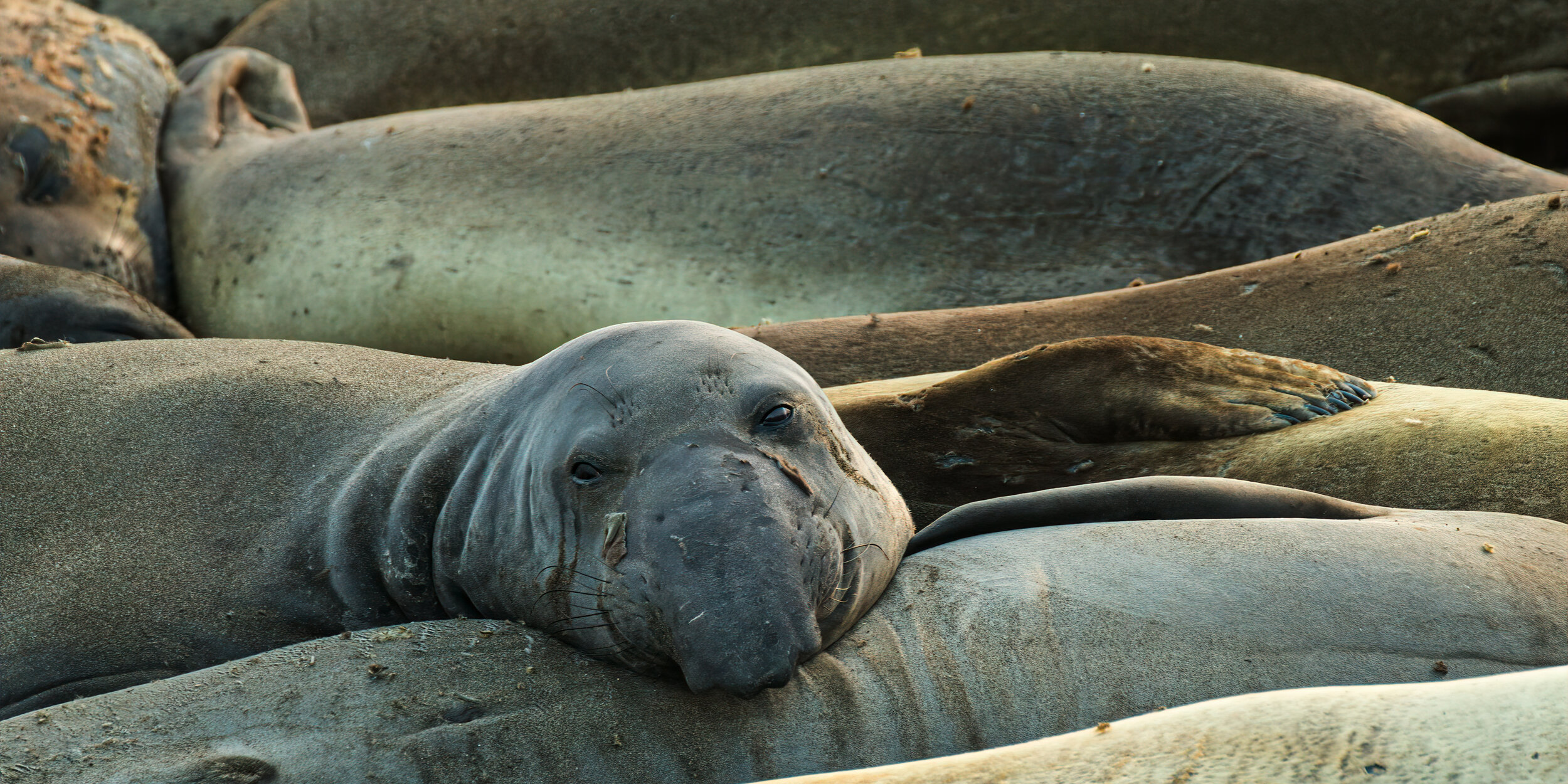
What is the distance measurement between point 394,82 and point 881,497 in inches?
162

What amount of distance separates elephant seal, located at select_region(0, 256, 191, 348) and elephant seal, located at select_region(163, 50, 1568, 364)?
744 millimetres

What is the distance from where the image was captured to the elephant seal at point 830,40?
4.95 meters

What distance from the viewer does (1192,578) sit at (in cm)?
201

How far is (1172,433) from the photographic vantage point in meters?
2.69

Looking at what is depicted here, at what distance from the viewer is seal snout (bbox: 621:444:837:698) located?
1.74m

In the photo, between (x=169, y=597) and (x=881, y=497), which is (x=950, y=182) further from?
(x=169, y=597)

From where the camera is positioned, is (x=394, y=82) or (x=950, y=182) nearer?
(x=950, y=182)

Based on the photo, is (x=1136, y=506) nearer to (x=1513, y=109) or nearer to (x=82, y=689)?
(x=82, y=689)

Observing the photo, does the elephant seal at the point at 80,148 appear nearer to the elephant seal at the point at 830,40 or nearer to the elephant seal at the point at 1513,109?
the elephant seal at the point at 830,40

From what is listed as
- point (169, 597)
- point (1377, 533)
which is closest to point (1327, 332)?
point (1377, 533)

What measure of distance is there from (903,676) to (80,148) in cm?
363

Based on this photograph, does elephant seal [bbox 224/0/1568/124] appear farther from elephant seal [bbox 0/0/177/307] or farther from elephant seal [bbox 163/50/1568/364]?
elephant seal [bbox 0/0/177/307]

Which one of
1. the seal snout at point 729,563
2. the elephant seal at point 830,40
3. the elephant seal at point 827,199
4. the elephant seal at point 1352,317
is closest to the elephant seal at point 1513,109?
the elephant seal at point 830,40

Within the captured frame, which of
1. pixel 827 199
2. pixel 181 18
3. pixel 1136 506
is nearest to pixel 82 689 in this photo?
pixel 1136 506
